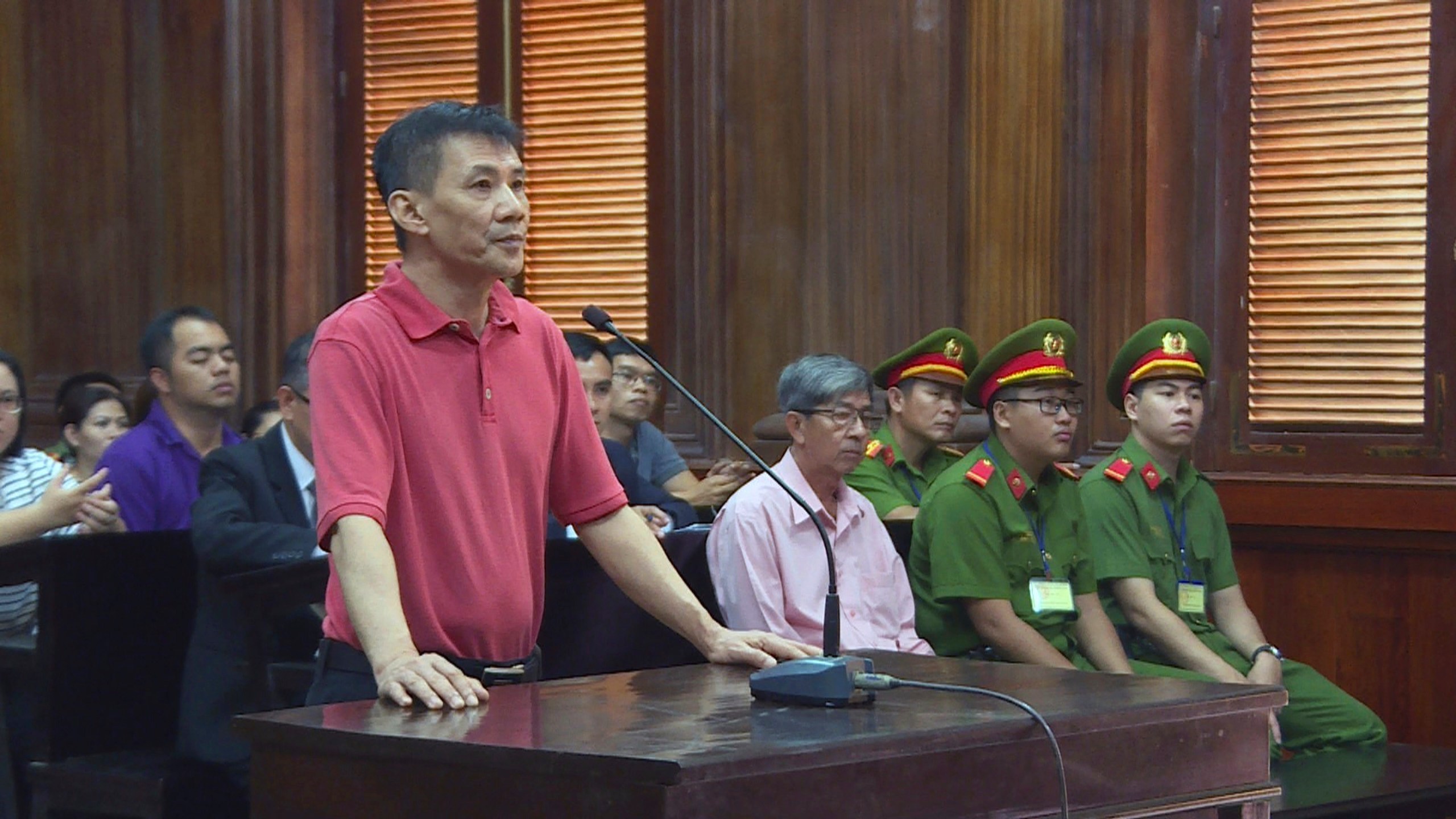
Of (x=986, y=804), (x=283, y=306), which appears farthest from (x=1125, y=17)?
(x=986, y=804)

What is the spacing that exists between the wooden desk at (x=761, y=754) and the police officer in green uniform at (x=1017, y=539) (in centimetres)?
186

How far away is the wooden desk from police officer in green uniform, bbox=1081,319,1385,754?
230cm

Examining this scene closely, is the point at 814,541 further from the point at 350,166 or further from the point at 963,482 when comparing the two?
the point at 350,166

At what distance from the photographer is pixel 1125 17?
5207mm

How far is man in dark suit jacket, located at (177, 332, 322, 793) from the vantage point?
360cm

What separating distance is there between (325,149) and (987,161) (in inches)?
93.8

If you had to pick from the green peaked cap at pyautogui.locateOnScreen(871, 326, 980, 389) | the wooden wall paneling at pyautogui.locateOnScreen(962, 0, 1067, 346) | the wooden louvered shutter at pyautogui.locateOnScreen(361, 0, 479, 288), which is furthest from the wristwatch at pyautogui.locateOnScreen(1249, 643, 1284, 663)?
the wooden louvered shutter at pyautogui.locateOnScreen(361, 0, 479, 288)

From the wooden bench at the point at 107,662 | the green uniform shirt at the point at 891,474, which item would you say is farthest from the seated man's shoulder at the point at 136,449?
the green uniform shirt at the point at 891,474

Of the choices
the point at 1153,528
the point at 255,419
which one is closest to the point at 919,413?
the point at 1153,528

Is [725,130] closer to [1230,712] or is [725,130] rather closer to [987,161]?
[987,161]

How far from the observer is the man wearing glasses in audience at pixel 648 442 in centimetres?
497

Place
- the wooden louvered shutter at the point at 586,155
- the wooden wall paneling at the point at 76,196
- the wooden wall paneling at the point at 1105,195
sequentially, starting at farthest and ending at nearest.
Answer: the wooden wall paneling at the point at 76,196 → the wooden louvered shutter at the point at 586,155 → the wooden wall paneling at the point at 1105,195

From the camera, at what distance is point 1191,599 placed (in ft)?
14.8

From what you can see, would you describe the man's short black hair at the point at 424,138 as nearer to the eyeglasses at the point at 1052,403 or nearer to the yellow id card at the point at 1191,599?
the eyeglasses at the point at 1052,403
